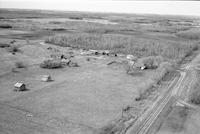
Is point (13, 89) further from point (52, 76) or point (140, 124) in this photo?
point (140, 124)

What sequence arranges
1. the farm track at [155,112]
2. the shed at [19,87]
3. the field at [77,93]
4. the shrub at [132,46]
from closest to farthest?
the farm track at [155,112] < the field at [77,93] < the shed at [19,87] < the shrub at [132,46]

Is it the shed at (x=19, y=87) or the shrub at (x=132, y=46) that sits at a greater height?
the shrub at (x=132, y=46)

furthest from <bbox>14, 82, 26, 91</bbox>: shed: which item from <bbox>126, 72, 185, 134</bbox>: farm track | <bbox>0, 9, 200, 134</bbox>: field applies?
<bbox>126, 72, 185, 134</bbox>: farm track

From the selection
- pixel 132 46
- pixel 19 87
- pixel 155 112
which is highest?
pixel 132 46

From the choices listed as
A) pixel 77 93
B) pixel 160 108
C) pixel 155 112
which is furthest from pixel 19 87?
pixel 160 108

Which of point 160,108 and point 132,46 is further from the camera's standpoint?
point 132,46

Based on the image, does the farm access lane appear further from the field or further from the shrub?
the shrub

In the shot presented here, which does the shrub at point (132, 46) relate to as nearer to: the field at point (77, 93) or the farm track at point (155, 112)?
the field at point (77, 93)

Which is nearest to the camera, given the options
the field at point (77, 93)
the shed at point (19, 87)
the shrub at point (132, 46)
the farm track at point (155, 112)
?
the farm track at point (155, 112)

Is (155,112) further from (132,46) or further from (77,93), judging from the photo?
(132,46)

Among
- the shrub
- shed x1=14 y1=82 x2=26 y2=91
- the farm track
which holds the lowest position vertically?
the farm track

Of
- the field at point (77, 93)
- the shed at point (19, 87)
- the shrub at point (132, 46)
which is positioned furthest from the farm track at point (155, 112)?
the shrub at point (132, 46)

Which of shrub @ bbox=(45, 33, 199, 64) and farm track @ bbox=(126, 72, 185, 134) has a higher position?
shrub @ bbox=(45, 33, 199, 64)
